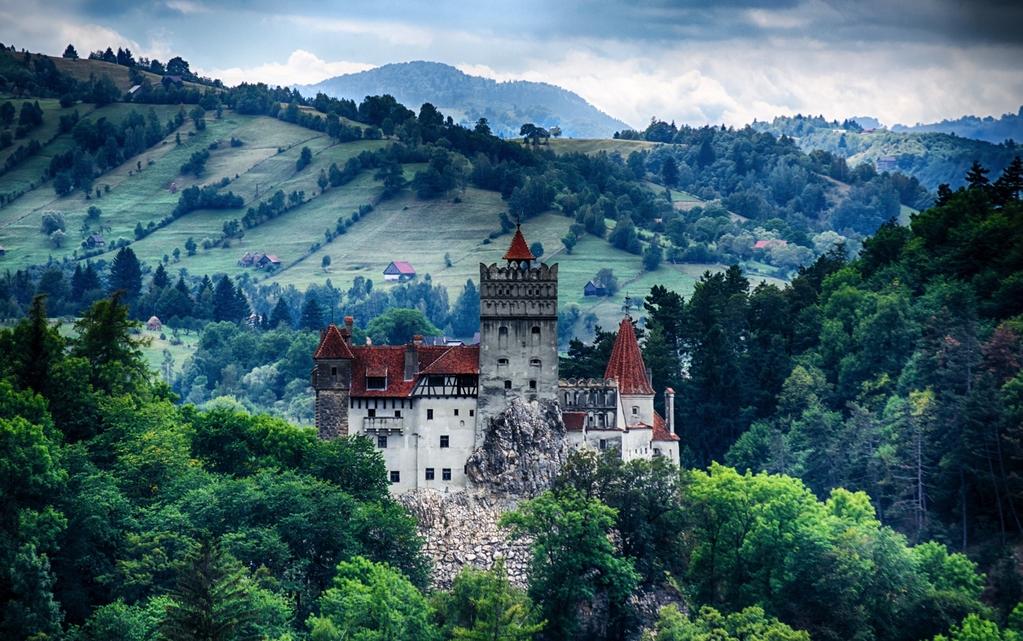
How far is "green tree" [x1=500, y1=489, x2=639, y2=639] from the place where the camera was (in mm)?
92750

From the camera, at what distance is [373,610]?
8269 centimetres

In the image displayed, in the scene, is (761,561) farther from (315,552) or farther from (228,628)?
(228,628)

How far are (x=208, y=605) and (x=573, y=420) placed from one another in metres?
30.8

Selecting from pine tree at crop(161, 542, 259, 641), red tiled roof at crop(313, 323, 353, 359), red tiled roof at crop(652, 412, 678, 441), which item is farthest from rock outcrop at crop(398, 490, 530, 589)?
pine tree at crop(161, 542, 259, 641)

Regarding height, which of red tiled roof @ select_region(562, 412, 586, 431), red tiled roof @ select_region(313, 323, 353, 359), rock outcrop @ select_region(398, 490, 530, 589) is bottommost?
rock outcrop @ select_region(398, 490, 530, 589)

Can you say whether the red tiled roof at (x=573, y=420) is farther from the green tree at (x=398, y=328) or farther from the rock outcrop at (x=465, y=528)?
the green tree at (x=398, y=328)

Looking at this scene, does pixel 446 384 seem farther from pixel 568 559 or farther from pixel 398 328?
pixel 398 328

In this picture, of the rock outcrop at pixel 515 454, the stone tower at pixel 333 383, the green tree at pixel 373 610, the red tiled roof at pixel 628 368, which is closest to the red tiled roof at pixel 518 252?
the rock outcrop at pixel 515 454

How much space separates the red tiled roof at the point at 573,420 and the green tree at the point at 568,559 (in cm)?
Answer: 455

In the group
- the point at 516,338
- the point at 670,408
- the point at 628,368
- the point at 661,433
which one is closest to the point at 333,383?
the point at 516,338

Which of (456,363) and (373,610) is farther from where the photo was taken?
(456,363)

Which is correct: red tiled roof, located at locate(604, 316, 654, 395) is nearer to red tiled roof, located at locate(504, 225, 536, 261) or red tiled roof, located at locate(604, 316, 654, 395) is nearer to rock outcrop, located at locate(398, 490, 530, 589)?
red tiled roof, located at locate(504, 225, 536, 261)

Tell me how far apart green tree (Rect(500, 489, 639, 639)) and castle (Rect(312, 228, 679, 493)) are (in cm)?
490

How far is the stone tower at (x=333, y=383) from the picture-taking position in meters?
95.5
